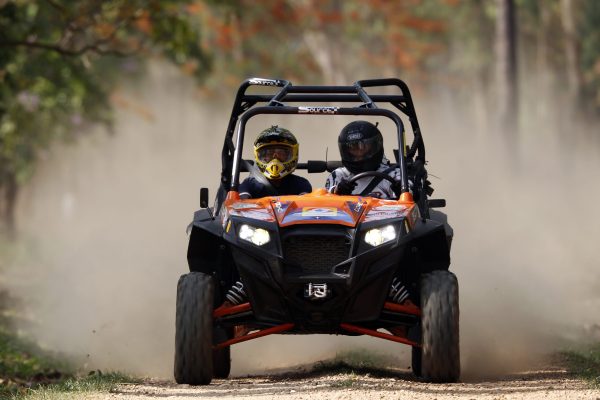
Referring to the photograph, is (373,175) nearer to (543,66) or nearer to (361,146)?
(361,146)

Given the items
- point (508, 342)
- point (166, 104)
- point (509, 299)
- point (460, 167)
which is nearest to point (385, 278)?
point (508, 342)

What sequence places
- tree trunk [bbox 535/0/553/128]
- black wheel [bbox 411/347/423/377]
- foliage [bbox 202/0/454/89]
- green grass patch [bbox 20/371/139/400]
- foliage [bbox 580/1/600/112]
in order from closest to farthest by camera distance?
1. green grass patch [bbox 20/371/139/400]
2. black wheel [bbox 411/347/423/377]
3. foliage [bbox 202/0/454/89]
4. foliage [bbox 580/1/600/112]
5. tree trunk [bbox 535/0/553/128]

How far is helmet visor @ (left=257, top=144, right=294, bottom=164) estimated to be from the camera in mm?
12469

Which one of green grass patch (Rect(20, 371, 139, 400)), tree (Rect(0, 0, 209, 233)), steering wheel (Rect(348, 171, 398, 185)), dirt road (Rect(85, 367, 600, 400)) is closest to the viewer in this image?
dirt road (Rect(85, 367, 600, 400))

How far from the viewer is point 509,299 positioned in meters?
18.5

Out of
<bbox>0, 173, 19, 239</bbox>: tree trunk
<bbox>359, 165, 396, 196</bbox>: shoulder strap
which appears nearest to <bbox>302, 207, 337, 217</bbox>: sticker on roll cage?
<bbox>359, 165, 396, 196</bbox>: shoulder strap

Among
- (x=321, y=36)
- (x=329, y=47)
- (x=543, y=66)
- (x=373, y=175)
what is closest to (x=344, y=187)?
(x=373, y=175)

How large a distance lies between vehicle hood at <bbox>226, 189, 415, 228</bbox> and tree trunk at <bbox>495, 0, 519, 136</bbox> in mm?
27082

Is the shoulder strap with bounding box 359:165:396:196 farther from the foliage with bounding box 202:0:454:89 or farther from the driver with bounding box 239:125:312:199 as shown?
the foliage with bounding box 202:0:454:89

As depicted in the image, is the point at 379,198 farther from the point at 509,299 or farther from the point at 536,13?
the point at 536,13

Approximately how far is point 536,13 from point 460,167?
27.2 m

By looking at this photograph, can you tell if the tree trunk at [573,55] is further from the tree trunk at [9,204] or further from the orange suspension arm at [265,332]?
the orange suspension arm at [265,332]

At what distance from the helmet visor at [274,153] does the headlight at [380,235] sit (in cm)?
192

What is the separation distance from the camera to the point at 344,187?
12.0 meters
